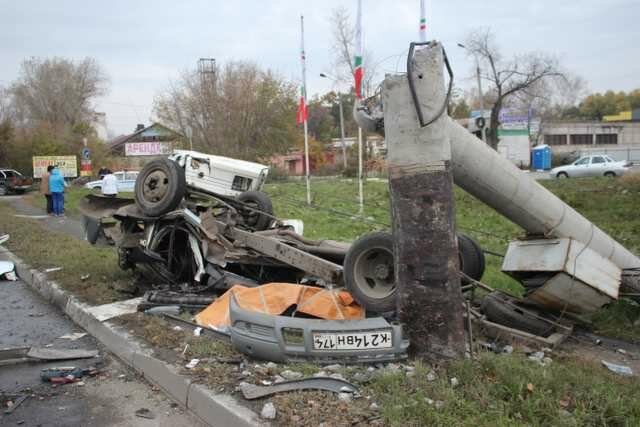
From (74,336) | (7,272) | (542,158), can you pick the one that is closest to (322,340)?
(74,336)

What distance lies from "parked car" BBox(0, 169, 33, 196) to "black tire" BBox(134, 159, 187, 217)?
115 feet

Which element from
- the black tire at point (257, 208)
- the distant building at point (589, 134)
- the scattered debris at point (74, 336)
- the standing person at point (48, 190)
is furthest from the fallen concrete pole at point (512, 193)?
the distant building at point (589, 134)

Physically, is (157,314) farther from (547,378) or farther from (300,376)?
(547,378)

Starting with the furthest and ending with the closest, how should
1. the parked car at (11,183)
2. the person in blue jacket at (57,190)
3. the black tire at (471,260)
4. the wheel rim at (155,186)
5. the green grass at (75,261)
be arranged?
the parked car at (11,183) → the person in blue jacket at (57,190) → the green grass at (75,261) → the wheel rim at (155,186) → the black tire at (471,260)

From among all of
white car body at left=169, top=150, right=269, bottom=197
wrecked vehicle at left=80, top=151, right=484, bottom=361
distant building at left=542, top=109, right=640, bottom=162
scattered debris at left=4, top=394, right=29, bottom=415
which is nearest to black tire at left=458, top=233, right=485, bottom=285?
wrecked vehicle at left=80, top=151, right=484, bottom=361

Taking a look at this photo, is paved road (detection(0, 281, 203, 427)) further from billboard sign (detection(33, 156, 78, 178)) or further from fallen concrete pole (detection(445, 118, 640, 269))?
billboard sign (detection(33, 156, 78, 178))

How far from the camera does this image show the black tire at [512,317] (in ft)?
15.8

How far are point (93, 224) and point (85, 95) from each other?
2457 inches

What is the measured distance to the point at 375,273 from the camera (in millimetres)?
4887

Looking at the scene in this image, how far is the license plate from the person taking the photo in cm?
391

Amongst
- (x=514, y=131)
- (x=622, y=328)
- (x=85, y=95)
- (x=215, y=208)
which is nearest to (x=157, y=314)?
(x=215, y=208)

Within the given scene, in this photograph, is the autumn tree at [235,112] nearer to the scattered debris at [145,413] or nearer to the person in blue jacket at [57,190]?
the person in blue jacket at [57,190]

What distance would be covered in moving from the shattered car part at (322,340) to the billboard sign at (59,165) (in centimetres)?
4130

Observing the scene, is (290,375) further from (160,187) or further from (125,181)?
(125,181)
